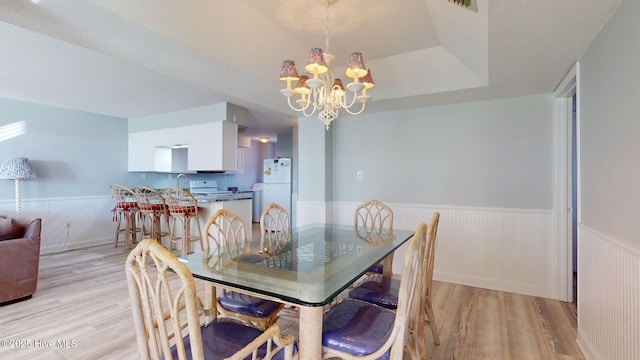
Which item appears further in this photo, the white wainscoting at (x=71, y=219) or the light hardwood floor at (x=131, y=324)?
the white wainscoting at (x=71, y=219)

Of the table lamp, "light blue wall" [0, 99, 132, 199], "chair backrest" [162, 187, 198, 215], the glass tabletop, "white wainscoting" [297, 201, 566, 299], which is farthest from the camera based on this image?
"light blue wall" [0, 99, 132, 199]

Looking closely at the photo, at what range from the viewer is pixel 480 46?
2156 mm

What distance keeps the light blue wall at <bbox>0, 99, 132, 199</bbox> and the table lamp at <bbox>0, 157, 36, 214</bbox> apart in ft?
1.13

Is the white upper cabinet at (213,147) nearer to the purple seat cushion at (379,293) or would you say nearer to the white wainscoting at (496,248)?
the white wainscoting at (496,248)

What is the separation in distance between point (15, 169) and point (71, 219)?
3.78 ft

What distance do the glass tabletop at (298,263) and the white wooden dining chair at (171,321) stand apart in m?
0.21

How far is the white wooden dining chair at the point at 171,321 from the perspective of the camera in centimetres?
95

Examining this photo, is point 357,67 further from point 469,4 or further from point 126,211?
point 126,211

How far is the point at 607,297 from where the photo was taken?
1.70 metres

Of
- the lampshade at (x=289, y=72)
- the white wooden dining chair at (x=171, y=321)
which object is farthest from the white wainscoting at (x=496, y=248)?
the white wooden dining chair at (x=171, y=321)

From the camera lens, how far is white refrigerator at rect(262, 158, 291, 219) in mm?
6570

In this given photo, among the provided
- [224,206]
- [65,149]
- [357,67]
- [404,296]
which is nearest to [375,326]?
[404,296]

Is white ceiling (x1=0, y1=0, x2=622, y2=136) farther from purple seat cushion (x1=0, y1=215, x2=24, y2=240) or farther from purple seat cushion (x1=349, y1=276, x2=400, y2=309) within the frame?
purple seat cushion (x1=349, y1=276, x2=400, y2=309)

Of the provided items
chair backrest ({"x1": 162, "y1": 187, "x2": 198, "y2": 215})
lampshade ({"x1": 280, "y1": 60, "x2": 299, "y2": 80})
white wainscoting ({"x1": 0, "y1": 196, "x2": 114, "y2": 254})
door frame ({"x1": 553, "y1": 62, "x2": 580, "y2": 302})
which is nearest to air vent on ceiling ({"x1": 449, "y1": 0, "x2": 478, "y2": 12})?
lampshade ({"x1": 280, "y1": 60, "x2": 299, "y2": 80})
